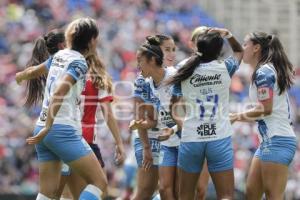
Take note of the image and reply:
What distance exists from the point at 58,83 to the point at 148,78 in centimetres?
159


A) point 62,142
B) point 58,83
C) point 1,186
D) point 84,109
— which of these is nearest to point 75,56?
point 58,83

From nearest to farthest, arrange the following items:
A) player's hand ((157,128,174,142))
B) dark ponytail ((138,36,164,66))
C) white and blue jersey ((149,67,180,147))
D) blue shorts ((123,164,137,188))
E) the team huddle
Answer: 1. the team huddle
2. player's hand ((157,128,174,142))
3. dark ponytail ((138,36,164,66))
4. white and blue jersey ((149,67,180,147))
5. blue shorts ((123,164,137,188))

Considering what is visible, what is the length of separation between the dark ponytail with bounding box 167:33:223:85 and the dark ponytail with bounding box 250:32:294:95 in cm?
76

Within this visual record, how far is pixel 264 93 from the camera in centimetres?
925

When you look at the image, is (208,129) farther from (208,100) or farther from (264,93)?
(264,93)

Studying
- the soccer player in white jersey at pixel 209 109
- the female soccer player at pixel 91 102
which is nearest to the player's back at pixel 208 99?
the soccer player in white jersey at pixel 209 109

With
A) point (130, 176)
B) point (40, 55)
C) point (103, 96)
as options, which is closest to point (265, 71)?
point (103, 96)

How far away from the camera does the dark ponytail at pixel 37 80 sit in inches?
399

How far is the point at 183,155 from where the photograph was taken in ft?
29.6

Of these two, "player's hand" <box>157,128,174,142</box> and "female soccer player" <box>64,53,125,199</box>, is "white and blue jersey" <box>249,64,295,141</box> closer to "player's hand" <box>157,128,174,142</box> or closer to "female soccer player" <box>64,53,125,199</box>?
"player's hand" <box>157,128,174,142</box>

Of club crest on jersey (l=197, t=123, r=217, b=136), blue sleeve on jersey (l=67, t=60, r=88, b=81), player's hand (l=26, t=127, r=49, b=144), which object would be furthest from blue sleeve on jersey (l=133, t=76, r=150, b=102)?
player's hand (l=26, t=127, r=49, b=144)

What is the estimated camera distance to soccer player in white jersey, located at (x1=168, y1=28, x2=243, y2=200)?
29.0ft

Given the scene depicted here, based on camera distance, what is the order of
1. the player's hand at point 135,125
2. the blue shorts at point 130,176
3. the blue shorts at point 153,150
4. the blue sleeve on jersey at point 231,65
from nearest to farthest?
the blue sleeve on jersey at point 231,65 < the player's hand at point 135,125 < the blue shorts at point 153,150 < the blue shorts at point 130,176

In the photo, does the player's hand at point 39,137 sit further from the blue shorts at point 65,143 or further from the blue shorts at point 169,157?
the blue shorts at point 169,157
